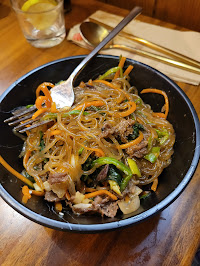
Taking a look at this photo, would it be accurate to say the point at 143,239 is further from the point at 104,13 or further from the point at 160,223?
the point at 104,13

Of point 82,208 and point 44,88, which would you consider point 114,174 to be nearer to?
point 82,208

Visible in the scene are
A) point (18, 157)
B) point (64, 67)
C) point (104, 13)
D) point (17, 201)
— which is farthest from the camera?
point (104, 13)

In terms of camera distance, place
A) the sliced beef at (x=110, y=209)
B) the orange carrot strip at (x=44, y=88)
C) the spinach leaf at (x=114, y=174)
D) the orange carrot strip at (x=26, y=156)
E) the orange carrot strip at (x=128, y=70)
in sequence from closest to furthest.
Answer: the sliced beef at (x=110, y=209), the spinach leaf at (x=114, y=174), the orange carrot strip at (x=26, y=156), the orange carrot strip at (x=44, y=88), the orange carrot strip at (x=128, y=70)

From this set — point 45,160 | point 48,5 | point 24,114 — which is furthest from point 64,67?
point 48,5

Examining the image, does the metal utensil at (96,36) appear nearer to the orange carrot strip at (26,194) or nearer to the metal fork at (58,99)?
the metal fork at (58,99)

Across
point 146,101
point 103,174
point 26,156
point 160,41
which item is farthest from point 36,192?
point 160,41

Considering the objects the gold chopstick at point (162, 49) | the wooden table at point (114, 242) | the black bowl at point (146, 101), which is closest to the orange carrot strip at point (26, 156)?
the black bowl at point (146, 101)

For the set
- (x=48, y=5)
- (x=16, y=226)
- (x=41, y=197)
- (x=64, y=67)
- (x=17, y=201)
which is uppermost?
(x=48, y=5)

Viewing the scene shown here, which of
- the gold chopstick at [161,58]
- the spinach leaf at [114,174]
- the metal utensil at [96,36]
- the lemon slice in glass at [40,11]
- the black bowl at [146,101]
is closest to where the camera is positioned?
the black bowl at [146,101]
